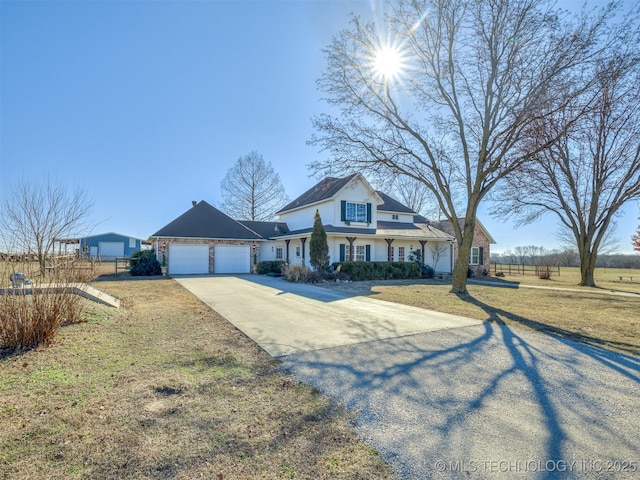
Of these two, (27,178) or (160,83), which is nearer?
(27,178)

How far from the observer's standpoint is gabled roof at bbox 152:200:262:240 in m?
22.3

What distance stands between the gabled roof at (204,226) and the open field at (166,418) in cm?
1782

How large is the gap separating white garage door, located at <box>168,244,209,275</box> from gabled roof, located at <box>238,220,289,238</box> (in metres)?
5.70

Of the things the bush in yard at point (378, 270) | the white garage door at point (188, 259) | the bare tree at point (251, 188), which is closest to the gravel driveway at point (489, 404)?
the bush in yard at point (378, 270)

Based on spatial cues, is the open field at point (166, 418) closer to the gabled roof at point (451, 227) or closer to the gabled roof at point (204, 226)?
the gabled roof at point (204, 226)

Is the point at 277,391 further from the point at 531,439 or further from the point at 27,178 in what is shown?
the point at 27,178

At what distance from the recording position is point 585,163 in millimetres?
19875

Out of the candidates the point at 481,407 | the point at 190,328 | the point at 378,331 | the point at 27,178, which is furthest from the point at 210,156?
the point at 481,407

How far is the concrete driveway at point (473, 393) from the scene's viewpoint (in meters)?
2.56

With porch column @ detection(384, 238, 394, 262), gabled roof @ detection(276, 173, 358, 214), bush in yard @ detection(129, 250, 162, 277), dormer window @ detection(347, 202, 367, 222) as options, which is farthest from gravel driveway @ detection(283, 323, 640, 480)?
bush in yard @ detection(129, 250, 162, 277)

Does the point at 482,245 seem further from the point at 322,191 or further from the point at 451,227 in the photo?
the point at 322,191

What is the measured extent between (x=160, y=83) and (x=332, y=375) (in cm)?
1277

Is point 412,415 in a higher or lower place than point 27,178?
lower

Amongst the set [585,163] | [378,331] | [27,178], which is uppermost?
[585,163]
